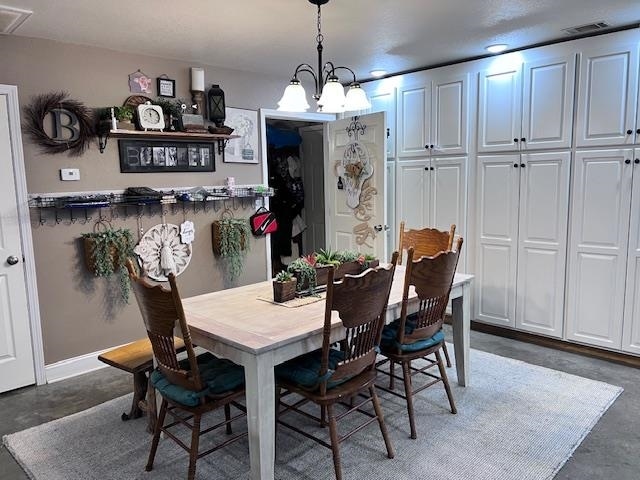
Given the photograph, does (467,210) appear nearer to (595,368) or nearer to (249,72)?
(595,368)

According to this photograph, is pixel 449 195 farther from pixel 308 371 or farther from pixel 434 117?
pixel 308 371

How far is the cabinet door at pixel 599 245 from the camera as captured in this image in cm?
331

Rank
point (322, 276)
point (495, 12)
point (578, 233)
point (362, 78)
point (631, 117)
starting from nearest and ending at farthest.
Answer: point (322, 276), point (495, 12), point (631, 117), point (578, 233), point (362, 78)

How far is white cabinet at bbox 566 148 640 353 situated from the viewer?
10.8ft

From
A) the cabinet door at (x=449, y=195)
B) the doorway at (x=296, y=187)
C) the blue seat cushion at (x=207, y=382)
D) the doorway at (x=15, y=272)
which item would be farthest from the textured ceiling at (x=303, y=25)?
the doorway at (x=296, y=187)

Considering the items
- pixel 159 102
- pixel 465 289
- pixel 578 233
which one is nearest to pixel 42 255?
pixel 159 102

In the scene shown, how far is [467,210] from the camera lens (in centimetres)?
412

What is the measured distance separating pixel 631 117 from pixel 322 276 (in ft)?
7.91

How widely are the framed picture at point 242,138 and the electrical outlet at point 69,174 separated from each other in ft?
4.02

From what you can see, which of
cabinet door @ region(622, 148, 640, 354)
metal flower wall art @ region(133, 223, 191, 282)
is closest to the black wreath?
metal flower wall art @ region(133, 223, 191, 282)

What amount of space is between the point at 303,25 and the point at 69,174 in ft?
6.17

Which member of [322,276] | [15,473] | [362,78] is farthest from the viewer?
A: [362,78]

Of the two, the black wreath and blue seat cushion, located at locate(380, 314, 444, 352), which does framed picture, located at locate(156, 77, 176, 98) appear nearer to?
the black wreath

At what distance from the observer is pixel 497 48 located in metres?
3.65
